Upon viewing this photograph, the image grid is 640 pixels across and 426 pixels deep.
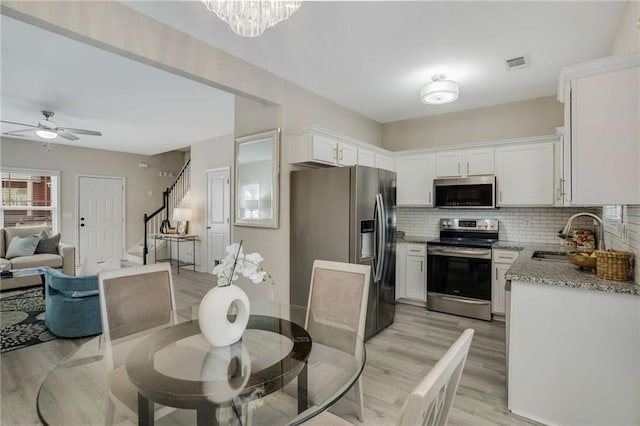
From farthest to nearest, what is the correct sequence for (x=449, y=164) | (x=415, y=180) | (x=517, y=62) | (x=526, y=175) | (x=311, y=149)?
(x=415, y=180) < (x=449, y=164) < (x=526, y=175) < (x=311, y=149) < (x=517, y=62)

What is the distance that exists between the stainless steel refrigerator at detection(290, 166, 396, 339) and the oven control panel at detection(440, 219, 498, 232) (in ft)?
4.71

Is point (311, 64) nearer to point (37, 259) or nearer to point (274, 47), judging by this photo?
point (274, 47)

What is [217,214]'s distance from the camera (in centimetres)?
652

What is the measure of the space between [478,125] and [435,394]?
15.1ft

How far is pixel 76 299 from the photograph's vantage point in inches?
130

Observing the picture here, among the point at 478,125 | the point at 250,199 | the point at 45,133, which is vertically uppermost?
the point at 478,125

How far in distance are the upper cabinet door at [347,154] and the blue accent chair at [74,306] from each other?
9.59 ft

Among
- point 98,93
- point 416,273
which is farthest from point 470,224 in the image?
point 98,93

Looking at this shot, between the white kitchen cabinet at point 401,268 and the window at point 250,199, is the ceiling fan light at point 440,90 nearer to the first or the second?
the white kitchen cabinet at point 401,268

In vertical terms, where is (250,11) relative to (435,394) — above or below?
above

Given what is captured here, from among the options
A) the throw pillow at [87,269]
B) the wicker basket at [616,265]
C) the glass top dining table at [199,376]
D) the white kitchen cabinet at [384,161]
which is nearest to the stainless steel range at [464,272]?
the white kitchen cabinet at [384,161]

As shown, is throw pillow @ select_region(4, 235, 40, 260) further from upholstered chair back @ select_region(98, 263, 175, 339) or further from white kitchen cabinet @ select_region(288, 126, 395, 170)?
white kitchen cabinet @ select_region(288, 126, 395, 170)

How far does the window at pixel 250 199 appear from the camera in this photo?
11.8 feet

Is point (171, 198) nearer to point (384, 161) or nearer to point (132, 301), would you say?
point (384, 161)
